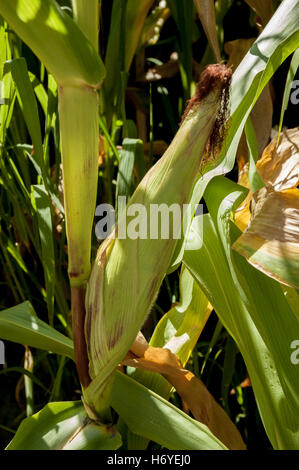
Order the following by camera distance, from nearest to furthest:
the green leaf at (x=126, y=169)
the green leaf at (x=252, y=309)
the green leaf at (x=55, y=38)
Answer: the green leaf at (x=55, y=38) → the green leaf at (x=252, y=309) → the green leaf at (x=126, y=169)

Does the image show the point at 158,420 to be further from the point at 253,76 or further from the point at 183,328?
the point at 253,76

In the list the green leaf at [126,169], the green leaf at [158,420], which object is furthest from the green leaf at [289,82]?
the green leaf at [158,420]

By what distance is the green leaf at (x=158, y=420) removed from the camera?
444mm

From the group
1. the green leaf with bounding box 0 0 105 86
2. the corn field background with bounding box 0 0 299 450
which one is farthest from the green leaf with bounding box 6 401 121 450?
the green leaf with bounding box 0 0 105 86

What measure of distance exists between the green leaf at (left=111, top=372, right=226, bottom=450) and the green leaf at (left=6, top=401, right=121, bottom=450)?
0.10 ft

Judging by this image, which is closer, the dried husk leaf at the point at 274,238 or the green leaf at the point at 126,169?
the dried husk leaf at the point at 274,238

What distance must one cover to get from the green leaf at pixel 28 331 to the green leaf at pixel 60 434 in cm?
5

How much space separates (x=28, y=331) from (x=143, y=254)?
13 cm

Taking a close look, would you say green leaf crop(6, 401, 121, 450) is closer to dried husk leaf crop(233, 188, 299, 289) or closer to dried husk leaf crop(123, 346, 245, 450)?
dried husk leaf crop(123, 346, 245, 450)

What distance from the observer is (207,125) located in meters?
0.41

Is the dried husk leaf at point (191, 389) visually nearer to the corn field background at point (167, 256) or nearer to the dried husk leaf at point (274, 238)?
the corn field background at point (167, 256)

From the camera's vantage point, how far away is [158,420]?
0.46 m

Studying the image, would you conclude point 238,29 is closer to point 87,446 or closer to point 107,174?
point 107,174
